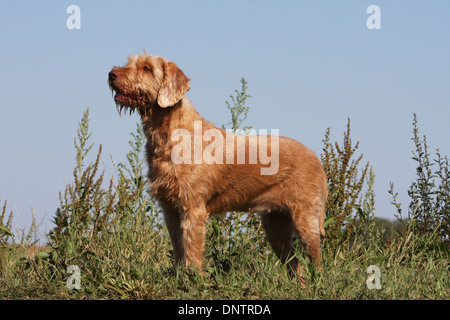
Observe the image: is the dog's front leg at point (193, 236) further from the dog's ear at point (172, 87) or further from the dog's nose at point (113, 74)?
the dog's nose at point (113, 74)

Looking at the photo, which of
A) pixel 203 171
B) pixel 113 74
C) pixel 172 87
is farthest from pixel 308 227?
pixel 113 74

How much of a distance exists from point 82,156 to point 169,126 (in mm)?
1715

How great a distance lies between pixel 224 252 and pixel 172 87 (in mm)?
2200

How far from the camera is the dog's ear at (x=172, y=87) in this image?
17.8 feet

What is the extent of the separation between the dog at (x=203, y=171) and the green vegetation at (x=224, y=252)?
296mm

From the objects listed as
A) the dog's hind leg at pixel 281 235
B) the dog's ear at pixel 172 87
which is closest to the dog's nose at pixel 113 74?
the dog's ear at pixel 172 87

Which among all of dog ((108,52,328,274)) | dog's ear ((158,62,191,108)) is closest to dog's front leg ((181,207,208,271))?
dog ((108,52,328,274))

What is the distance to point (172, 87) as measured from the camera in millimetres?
5465

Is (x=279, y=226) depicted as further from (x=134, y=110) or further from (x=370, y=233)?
(x=134, y=110)

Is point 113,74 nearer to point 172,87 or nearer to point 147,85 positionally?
point 147,85

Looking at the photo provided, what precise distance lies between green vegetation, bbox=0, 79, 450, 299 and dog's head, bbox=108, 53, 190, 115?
4.24 feet

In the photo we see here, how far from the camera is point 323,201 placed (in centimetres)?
636

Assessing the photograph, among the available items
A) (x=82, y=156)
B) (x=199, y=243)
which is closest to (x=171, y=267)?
(x=199, y=243)
